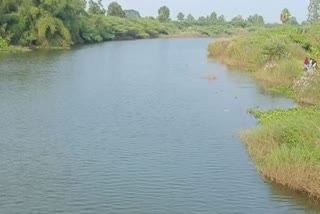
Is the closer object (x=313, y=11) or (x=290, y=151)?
(x=290, y=151)

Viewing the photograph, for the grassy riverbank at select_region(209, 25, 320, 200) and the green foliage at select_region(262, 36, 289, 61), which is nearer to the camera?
the grassy riverbank at select_region(209, 25, 320, 200)

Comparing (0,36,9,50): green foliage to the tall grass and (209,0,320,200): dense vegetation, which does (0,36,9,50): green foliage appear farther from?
the tall grass

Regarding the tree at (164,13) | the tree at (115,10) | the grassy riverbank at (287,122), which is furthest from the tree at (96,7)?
the grassy riverbank at (287,122)

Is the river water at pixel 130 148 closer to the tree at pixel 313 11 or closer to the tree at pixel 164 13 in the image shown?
the tree at pixel 313 11

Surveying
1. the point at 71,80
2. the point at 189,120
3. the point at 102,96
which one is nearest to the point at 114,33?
the point at 71,80

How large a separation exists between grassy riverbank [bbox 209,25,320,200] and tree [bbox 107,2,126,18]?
8757 centimetres

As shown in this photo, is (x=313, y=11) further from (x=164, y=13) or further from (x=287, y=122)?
(x=164, y=13)

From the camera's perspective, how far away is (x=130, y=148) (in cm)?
1980

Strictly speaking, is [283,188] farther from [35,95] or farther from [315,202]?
[35,95]

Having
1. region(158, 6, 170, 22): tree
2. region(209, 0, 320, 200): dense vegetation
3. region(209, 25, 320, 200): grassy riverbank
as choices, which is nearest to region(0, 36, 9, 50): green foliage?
region(209, 0, 320, 200): dense vegetation

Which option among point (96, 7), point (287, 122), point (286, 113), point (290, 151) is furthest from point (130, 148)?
point (96, 7)

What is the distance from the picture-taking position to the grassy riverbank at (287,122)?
1544cm

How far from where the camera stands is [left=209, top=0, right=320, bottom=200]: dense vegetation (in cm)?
1552

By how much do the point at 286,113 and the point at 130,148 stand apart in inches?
293
